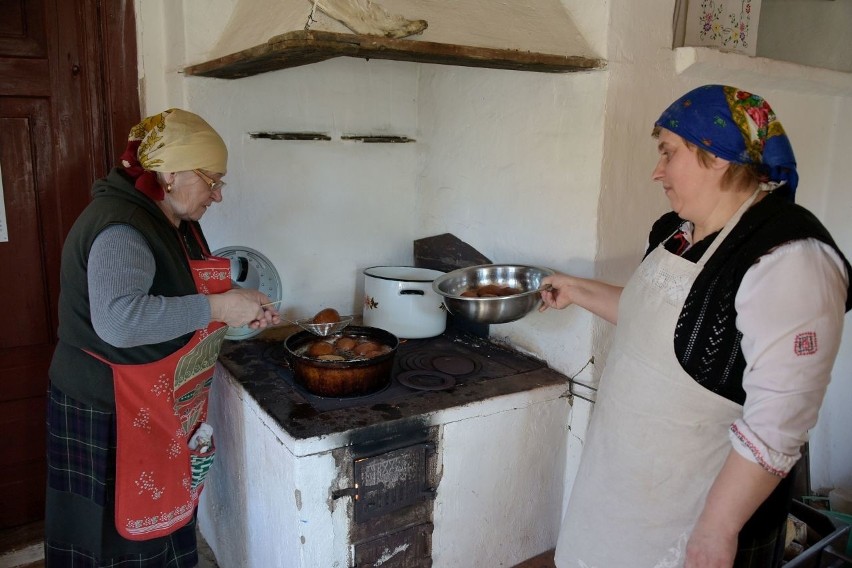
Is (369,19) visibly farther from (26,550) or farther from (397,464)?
(26,550)

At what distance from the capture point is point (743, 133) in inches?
47.4

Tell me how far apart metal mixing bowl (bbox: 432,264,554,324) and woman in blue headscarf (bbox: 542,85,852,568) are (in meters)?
0.48

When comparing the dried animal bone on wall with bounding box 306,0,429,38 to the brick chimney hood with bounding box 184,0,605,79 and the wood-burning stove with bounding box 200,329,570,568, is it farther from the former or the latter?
the wood-burning stove with bounding box 200,329,570,568

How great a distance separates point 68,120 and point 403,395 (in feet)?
5.05

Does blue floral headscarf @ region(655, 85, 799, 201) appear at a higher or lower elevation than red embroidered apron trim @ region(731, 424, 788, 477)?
higher

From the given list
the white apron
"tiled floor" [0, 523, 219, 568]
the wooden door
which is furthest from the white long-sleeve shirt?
the wooden door

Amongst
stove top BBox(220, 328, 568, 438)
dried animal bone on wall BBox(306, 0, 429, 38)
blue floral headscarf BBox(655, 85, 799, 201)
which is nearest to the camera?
blue floral headscarf BBox(655, 85, 799, 201)

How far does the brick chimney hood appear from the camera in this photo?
154 cm

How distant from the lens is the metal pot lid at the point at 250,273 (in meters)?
2.39

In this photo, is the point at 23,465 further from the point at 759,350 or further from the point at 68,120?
the point at 759,350

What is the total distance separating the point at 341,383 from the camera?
6.18 ft

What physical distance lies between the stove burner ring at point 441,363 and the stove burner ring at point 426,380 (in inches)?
1.4

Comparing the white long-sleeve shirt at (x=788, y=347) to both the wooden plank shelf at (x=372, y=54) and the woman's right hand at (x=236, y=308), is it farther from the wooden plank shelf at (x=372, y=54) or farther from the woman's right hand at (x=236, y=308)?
the woman's right hand at (x=236, y=308)

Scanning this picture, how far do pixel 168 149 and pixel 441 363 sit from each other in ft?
3.62
